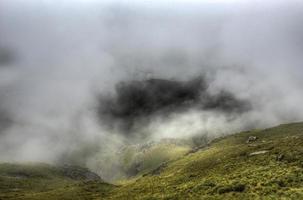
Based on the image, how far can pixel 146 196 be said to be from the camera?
7894 cm

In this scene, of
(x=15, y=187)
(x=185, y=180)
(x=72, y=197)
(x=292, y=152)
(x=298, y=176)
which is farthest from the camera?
(x=15, y=187)

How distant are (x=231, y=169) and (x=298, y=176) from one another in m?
22.3

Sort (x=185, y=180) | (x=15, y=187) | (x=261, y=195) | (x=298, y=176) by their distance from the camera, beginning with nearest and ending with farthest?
(x=261, y=195) < (x=298, y=176) < (x=185, y=180) < (x=15, y=187)

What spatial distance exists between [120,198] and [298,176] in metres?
39.3

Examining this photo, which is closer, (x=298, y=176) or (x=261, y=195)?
(x=261, y=195)

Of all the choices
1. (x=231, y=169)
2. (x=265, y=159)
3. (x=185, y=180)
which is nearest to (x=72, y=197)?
(x=185, y=180)

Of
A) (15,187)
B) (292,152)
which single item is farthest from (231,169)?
(15,187)

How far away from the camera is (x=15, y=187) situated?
624 ft

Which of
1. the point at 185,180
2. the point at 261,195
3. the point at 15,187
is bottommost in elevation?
the point at 261,195

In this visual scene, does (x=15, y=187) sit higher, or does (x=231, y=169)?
(x=15, y=187)

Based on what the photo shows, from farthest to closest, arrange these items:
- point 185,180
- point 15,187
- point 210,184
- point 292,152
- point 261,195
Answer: point 15,187, point 185,180, point 292,152, point 210,184, point 261,195

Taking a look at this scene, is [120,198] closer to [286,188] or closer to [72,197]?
[72,197]

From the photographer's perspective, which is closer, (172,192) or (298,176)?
(298,176)

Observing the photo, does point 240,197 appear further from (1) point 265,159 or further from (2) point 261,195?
(1) point 265,159
